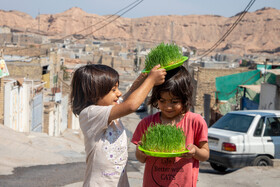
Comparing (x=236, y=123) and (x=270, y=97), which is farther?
(x=270, y=97)

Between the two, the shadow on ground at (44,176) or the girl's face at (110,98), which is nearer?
the girl's face at (110,98)

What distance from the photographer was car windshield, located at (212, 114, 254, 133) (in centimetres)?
748

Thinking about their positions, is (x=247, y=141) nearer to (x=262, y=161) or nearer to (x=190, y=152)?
(x=262, y=161)

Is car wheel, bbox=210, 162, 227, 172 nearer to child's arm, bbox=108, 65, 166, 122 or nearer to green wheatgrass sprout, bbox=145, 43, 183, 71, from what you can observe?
green wheatgrass sprout, bbox=145, 43, 183, 71

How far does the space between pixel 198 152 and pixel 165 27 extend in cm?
14674

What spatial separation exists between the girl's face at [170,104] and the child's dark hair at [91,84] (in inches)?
13.3

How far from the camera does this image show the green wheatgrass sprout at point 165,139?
2.29 meters

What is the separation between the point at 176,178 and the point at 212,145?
510 centimetres

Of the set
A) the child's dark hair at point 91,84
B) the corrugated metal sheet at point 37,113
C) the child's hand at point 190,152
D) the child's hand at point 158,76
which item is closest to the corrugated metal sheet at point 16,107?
the corrugated metal sheet at point 37,113

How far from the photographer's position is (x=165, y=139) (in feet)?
7.48

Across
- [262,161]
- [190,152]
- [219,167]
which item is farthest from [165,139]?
[219,167]

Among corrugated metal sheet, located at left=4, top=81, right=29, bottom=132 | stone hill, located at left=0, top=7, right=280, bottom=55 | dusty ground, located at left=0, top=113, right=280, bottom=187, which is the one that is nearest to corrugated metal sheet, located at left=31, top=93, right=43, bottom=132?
corrugated metal sheet, located at left=4, top=81, right=29, bottom=132

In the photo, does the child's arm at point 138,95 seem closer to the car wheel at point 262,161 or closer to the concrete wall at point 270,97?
the car wheel at point 262,161

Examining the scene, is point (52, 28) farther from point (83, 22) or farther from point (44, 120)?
point (44, 120)
